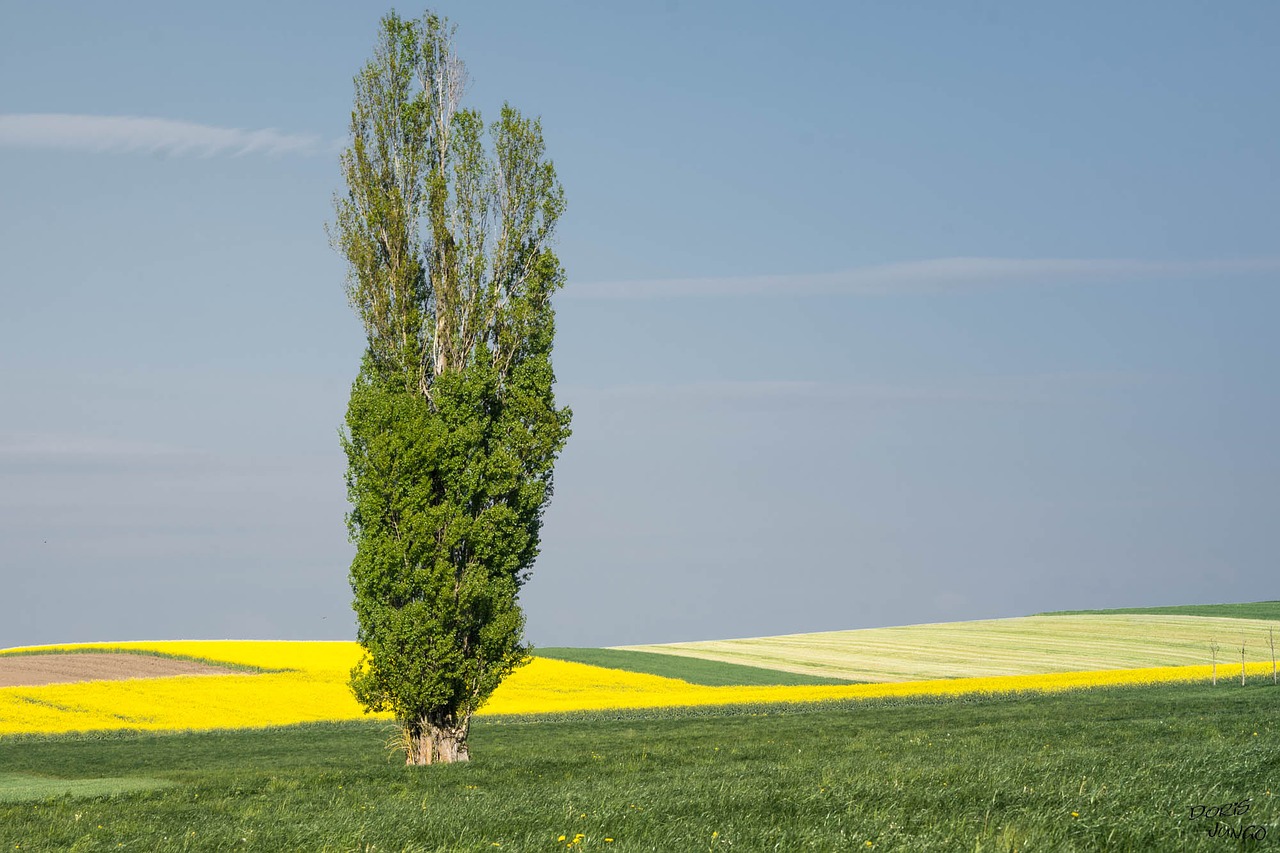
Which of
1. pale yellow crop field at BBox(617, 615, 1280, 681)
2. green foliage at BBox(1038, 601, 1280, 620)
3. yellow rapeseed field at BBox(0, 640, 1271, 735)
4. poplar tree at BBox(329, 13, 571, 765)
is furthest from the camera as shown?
green foliage at BBox(1038, 601, 1280, 620)

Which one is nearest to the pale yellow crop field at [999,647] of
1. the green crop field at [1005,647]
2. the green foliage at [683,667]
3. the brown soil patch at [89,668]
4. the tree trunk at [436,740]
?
the green crop field at [1005,647]

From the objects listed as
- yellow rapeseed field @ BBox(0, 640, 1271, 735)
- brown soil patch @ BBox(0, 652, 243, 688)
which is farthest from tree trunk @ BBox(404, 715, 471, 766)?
brown soil patch @ BBox(0, 652, 243, 688)

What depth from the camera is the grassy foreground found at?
10.5m

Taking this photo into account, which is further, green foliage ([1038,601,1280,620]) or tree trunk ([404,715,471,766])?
green foliage ([1038,601,1280,620])

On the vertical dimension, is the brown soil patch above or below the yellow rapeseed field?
above

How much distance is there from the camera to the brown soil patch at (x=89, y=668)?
59469mm

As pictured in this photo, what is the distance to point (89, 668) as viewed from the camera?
63.5 metres

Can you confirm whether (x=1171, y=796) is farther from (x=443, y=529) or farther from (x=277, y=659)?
(x=277, y=659)

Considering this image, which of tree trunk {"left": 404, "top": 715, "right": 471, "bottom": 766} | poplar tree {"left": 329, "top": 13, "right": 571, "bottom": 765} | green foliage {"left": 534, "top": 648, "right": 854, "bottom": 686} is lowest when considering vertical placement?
green foliage {"left": 534, "top": 648, "right": 854, "bottom": 686}

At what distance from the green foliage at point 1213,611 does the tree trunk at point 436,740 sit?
312 feet

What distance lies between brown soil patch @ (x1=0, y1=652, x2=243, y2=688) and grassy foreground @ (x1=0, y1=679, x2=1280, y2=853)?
25891 millimetres

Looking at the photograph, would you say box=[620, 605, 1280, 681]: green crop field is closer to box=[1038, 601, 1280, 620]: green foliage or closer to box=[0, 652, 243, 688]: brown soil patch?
box=[1038, 601, 1280, 620]: green foliage

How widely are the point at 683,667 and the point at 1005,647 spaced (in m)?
27.4

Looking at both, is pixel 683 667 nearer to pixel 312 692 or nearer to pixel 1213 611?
pixel 312 692
